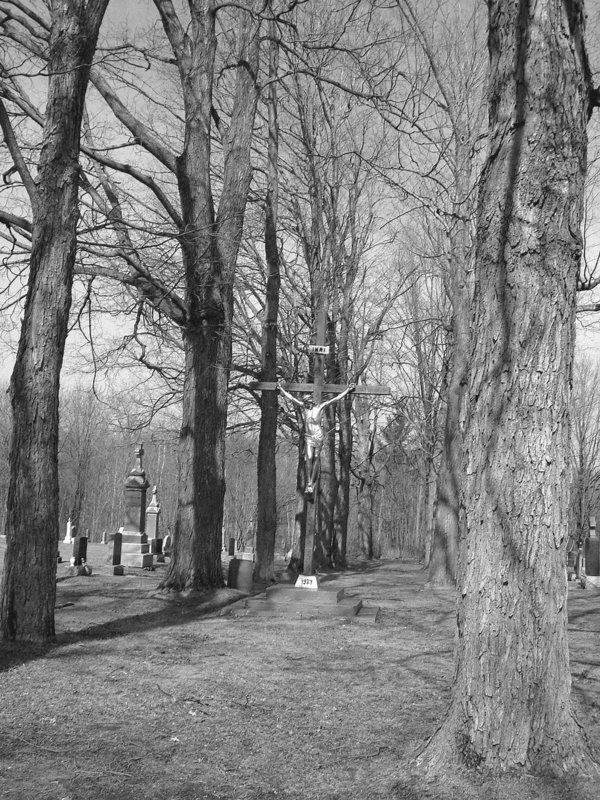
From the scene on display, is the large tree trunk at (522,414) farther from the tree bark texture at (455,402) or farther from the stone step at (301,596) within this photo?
the tree bark texture at (455,402)

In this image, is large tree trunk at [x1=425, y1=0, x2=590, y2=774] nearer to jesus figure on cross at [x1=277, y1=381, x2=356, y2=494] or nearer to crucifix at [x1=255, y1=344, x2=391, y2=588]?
crucifix at [x1=255, y1=344, x2=391, y2=588]

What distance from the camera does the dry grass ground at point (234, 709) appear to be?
412 cm

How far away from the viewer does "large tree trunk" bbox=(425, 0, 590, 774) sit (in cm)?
403

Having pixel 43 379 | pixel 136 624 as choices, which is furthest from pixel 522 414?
pixel 136 624

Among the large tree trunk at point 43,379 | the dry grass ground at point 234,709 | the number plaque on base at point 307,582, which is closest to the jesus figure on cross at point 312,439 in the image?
the number plaque on base at point 307,582

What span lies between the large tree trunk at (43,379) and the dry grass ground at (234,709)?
1.76 ft

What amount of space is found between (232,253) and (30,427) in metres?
5.93

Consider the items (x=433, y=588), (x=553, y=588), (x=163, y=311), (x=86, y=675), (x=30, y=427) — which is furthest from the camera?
(x=433, y=588)

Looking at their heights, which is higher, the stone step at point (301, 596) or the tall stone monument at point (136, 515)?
the tall stone monument at point (136, 515)

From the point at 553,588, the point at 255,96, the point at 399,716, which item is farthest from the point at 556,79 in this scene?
the point at 255,96

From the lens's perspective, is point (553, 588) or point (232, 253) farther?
point (232, 253)

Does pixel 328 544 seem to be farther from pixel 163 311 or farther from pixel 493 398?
pixel 493 398

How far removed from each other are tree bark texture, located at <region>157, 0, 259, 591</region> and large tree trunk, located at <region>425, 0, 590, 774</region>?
7.41 metres

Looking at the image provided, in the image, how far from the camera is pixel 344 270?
21141 mm
